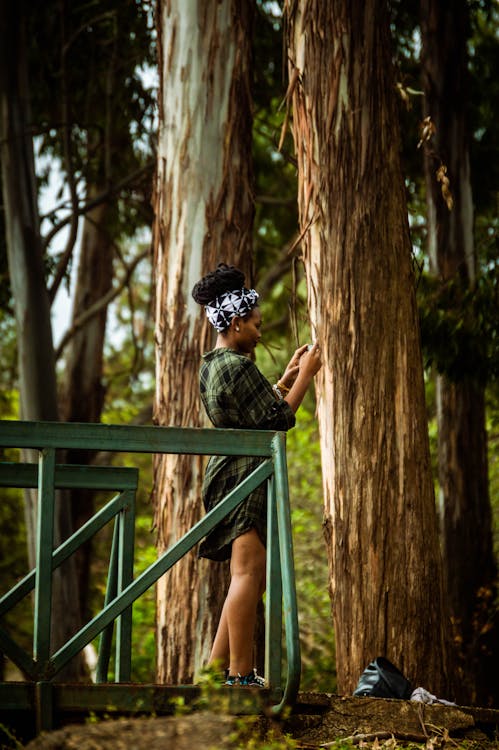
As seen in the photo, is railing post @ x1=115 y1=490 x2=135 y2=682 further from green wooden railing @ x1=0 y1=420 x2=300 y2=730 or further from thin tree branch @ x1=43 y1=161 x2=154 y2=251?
thin tree branch @ x1=43 y1=161 x2=154 y2=251

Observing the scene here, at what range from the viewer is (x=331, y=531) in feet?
19.8

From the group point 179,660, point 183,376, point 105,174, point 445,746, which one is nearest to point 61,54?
point 105,174

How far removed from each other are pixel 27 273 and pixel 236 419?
22.1 feet

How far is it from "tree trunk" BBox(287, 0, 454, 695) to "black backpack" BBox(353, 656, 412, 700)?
472mm

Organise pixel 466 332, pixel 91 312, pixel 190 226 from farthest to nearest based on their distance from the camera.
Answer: pixel 91 312, pixel 466 332, pixel 190 226

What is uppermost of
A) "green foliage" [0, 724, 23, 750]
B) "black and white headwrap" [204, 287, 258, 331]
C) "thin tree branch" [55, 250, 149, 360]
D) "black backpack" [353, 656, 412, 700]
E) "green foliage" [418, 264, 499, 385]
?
"thin tree branch" [55, 250, 149, 360]

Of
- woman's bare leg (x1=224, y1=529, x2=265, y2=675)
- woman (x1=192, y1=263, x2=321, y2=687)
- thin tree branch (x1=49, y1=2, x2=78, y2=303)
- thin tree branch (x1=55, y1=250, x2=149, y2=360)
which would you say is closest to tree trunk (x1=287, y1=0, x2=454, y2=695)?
woman (x1=192, y1=263, x2=321, y2=687)

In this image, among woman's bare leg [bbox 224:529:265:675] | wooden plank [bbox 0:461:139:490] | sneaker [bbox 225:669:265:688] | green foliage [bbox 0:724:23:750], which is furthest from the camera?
wooden plank [bbox 0:461:139:490]

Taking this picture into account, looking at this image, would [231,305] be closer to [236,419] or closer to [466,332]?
[236,419]

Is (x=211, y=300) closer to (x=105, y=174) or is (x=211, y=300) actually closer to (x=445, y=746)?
(x=445, y=746)

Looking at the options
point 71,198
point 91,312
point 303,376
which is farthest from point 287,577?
point 91,312

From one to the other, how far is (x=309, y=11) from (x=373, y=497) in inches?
107

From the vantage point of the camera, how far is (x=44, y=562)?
4270 mm

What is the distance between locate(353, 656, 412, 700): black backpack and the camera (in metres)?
5.16
